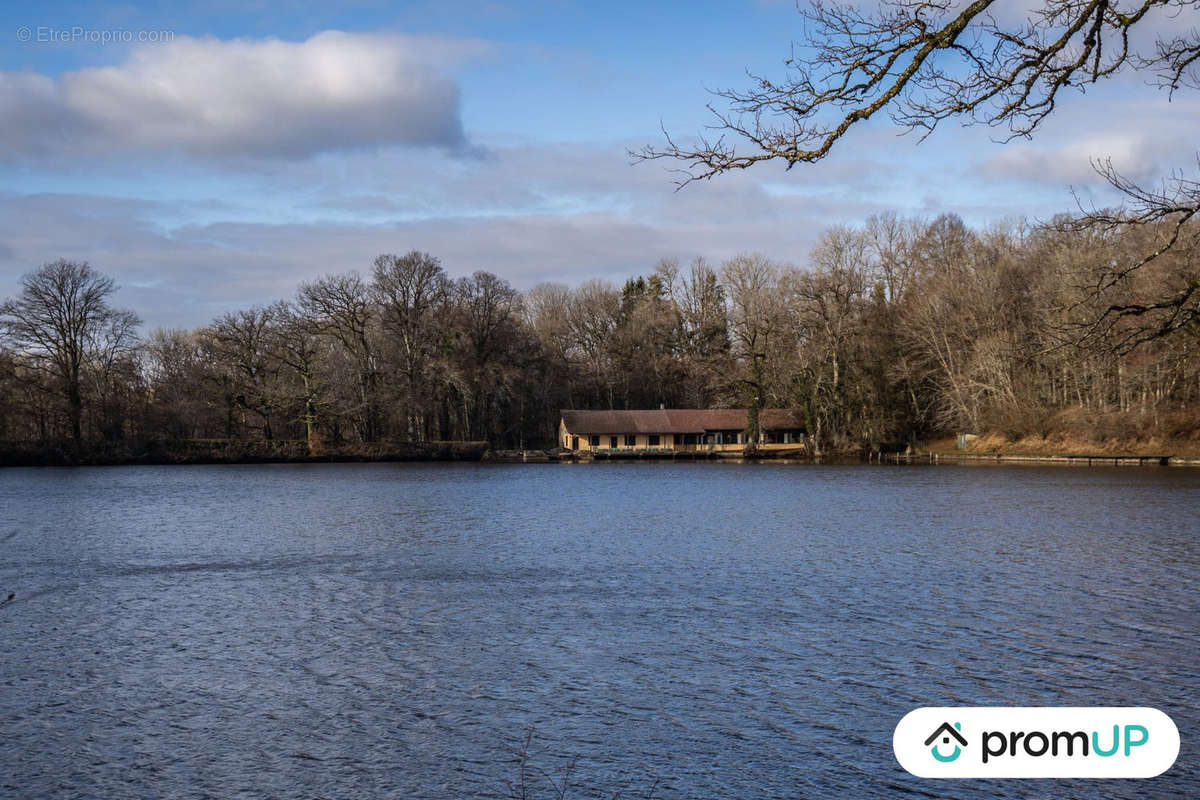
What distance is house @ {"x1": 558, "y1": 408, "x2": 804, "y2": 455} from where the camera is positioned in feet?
260

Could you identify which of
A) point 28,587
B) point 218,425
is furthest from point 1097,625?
point 218,425

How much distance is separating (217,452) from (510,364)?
21658mm

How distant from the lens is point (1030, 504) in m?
33.2

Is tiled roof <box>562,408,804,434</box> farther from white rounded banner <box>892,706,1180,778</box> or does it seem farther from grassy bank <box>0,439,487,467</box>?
white rounded banner <box>892,706,1180,778</box>

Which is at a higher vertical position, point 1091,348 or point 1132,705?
point 1091,348

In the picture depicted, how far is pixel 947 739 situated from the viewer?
9.32m

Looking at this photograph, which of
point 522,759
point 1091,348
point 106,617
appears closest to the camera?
point 1091,348

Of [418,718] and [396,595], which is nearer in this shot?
[418,718]

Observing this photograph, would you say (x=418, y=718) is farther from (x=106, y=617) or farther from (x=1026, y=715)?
(x=106, y=617)

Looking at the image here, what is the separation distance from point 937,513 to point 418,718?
23.9 meters

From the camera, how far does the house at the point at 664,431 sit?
79312mm

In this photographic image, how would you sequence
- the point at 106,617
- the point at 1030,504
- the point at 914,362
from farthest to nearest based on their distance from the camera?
the point at 914,362 < the point at 1030,504 < the point at 106,617

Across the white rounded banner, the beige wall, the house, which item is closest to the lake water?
the white rounded banner

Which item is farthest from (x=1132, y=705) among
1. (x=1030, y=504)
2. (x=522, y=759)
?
(x=1030, y=504)
